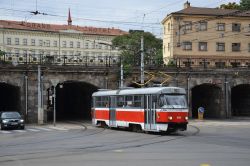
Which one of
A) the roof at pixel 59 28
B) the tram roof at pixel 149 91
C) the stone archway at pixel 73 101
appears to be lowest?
the stone archway at pixel 73 101

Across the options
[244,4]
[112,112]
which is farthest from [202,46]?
[112,112]

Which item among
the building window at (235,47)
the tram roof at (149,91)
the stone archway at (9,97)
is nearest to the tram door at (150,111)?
the tram roof at (149,91)

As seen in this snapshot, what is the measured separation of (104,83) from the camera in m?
48.5

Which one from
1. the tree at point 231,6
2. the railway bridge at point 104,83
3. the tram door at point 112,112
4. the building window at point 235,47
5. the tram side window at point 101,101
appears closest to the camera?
the tram door at point 112,112

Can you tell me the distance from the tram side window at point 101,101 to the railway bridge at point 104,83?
19.4 feet

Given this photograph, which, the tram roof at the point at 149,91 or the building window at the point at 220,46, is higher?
the building window at the point at 220,46

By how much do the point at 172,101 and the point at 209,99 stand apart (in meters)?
26.7

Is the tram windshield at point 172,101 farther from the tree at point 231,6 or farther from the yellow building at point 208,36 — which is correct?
the tree at point 231,6

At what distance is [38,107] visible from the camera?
148 ft

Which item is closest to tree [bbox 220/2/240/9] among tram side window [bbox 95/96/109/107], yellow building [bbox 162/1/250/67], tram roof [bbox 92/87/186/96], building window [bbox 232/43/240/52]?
yellow building [bbox 162/1/250/67]

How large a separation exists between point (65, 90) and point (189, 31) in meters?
29.4

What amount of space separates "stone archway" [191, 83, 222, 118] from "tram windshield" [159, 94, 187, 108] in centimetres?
2335

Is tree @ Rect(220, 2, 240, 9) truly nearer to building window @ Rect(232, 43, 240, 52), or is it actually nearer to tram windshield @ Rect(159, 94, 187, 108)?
building window @ Rect(232, 43, 240, 52)

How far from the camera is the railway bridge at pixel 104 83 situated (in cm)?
4528
